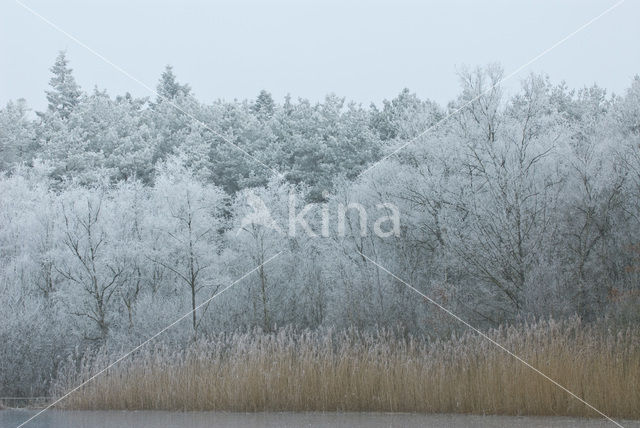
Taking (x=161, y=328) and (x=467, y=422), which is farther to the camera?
(x=161, y=328)

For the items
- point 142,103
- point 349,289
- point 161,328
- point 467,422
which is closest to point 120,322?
point 161,328

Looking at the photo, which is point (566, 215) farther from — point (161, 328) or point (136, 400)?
point (136, 400)

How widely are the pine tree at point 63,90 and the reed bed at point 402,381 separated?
3968 cm

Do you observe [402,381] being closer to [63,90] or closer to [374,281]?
[374,281]

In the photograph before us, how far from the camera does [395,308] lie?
21.0m

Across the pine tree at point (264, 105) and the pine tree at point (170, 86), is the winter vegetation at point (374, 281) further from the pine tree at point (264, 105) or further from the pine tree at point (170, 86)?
the pine tree at point (170, 86)

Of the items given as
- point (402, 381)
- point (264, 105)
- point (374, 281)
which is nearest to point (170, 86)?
point (264, 105)

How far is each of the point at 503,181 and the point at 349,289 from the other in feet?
17.5

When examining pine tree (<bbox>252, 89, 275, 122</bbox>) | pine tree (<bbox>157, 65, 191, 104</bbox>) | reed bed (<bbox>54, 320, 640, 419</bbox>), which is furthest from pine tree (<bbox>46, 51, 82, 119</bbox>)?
reed bed (<bbox>54, 320, 640, 419</bbox>)

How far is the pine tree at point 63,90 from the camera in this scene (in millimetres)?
49250

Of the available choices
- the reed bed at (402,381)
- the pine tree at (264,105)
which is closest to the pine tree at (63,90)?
the pine tree at (264,105)

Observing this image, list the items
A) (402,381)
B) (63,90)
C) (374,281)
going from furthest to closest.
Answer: (63,90), (374,281), (402,381)

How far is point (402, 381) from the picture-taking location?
1119cm

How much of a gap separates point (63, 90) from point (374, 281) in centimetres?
3473
